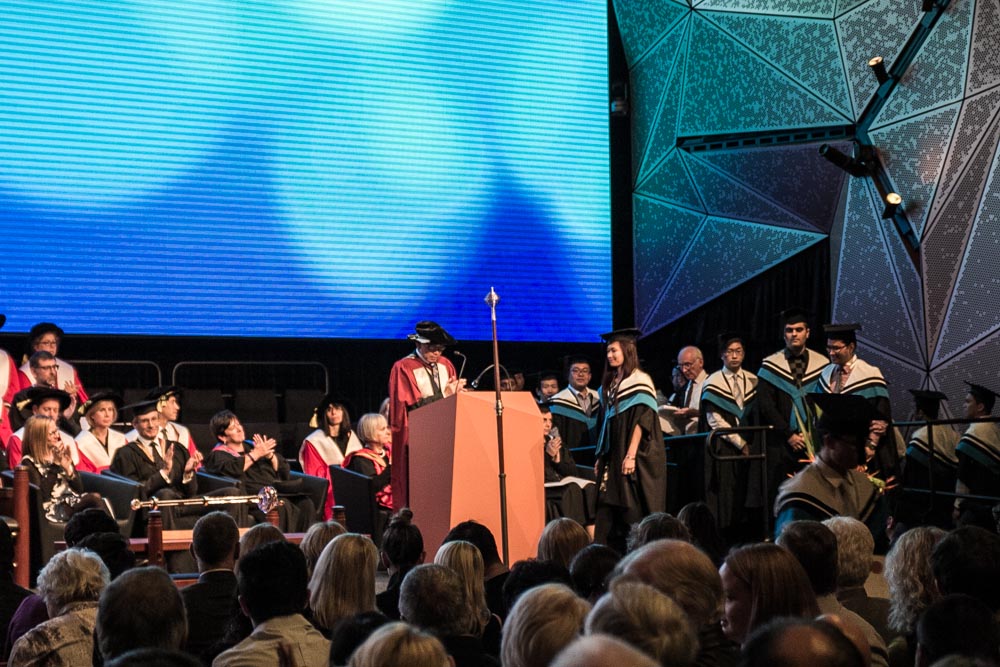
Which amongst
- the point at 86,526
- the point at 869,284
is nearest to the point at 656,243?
the point at 869,284

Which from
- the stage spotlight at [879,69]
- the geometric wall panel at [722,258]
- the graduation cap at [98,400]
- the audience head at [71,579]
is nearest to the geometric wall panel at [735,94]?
the stage spotlight at [879,69]

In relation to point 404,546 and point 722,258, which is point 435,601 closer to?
point 404,546

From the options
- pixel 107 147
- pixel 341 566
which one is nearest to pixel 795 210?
pixel 107 147

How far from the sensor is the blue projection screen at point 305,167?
33.1 ft

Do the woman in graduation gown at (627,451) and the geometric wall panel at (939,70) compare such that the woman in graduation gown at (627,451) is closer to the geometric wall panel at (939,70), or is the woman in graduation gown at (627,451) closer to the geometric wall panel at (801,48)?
the geometric wall panel at (939,70)

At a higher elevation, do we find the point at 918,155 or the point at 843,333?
the point at 918,155

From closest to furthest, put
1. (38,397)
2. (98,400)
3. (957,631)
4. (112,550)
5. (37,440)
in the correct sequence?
(957,631) → (112,550) → (37,440) → (38,397) → (98,400)

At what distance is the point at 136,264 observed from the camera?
10367mm

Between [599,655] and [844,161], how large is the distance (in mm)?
9792

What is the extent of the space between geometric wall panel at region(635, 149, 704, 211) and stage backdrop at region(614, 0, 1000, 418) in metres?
0.02

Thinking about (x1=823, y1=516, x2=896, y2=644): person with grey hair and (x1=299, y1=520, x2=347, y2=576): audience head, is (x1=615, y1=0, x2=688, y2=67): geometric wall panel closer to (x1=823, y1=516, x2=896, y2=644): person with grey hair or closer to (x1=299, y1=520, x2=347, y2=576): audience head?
(x1=299, y1=520, x2=347, y2=576): audience head

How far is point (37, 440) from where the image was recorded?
7711 mm

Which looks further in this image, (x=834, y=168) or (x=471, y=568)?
(x=834, y=168)

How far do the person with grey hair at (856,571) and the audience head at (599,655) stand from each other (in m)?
2.50
